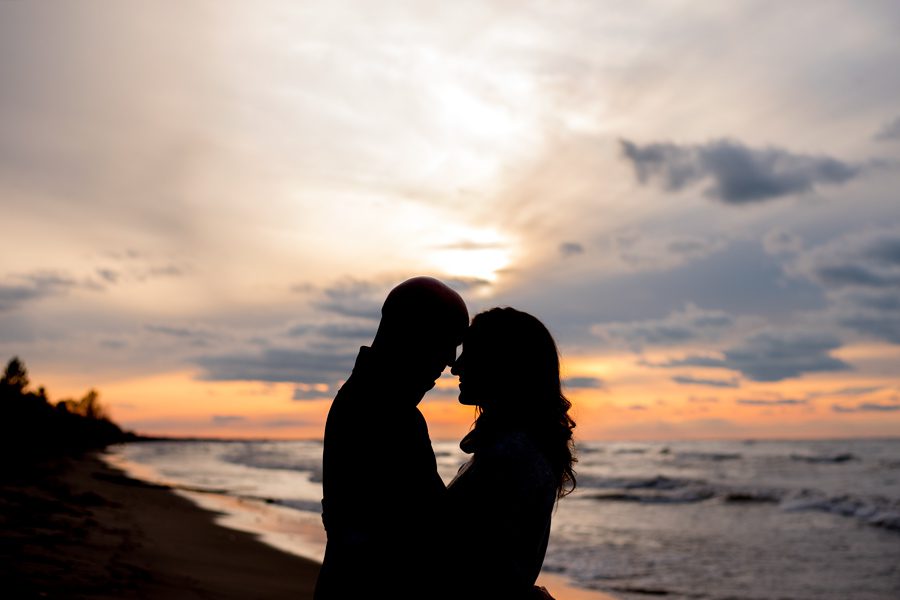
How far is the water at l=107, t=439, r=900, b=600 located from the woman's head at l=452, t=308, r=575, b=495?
62 cm

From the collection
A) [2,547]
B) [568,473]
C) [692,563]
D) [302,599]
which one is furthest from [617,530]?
[568,473]

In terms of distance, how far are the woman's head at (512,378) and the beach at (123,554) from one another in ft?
17.1

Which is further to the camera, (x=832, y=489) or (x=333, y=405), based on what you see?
(x=832, y=489)

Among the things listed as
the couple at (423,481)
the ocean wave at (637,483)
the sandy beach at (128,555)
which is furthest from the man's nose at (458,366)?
the ocean wave at (637,483)

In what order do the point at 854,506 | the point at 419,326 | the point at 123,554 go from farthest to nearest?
1. the point at 854,506
2. the point at 123,554
3. the point at 419,326

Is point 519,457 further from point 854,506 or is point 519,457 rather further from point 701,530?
point 854,506

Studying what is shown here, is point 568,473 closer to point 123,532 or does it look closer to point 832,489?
point 123,532

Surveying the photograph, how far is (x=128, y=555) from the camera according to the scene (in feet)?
31.6

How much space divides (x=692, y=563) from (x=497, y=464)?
11.6 meters

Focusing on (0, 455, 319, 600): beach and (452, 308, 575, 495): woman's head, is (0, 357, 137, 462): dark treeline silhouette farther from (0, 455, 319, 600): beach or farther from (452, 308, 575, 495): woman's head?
(452, 308, 575, 495): woman's head

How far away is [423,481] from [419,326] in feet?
1.82

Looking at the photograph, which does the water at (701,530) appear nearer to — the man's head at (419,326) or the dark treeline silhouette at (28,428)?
the man's head at (419,326)

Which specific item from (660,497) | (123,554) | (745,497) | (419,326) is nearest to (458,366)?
(419,326)

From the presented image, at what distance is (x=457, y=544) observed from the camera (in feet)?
9.02
